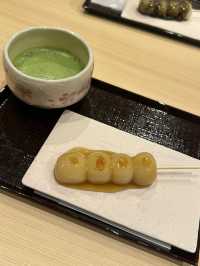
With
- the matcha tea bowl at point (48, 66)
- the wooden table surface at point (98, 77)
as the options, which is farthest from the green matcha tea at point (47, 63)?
the wooden table surface at point (98, 77)

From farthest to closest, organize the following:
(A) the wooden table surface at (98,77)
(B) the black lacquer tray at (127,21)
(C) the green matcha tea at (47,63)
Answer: (B) the black lacquer tray at (127,21)
(C) the green matcha tea at (47,63)
(A) the wooden table surface at (98,77)

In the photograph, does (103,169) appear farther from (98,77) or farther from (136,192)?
(98,77)

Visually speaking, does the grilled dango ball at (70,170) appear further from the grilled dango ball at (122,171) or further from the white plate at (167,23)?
the white plate at (167,23)

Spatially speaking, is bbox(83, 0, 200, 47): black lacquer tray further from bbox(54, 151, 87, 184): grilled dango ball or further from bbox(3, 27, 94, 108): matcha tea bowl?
bbox(54, 151, 87, 184): grilled dango ball

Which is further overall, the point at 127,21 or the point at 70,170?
the point at 127,21

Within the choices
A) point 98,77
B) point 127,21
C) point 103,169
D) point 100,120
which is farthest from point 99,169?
point 127,21

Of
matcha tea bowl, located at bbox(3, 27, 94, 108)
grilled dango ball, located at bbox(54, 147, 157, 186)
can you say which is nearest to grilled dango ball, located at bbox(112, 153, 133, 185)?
grilled dango ball, located at bbox(54, 147, 157, 186)
